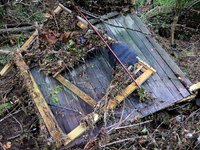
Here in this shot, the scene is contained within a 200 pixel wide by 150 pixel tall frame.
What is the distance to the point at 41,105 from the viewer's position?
303 cm

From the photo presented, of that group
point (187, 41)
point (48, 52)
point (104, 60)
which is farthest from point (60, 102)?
point (187, 41)

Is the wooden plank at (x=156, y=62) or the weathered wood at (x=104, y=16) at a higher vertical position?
the weathered wood at (x=104, y=16)

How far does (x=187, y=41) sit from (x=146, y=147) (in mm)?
5591

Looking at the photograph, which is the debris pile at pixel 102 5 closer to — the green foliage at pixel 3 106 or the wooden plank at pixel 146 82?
the wooden plank at pixel 146 82

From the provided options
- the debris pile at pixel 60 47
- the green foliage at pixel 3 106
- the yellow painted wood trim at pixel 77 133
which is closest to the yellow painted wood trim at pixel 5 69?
A: the debris pile at pixel 60 47

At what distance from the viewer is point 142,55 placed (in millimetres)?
3963

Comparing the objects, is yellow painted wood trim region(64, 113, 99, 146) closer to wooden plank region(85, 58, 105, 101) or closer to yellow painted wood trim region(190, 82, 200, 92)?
wooden plank region(85, 58, 105, 101)

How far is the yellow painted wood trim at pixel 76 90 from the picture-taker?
3.20m

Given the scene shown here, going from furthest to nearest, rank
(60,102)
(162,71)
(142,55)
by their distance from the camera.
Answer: (142,55)
(162,71)
(60,102)

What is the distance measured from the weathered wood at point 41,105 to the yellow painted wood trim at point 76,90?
629 mm

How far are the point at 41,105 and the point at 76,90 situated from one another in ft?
2.95

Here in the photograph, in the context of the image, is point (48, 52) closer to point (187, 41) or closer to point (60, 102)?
point (60, 102)

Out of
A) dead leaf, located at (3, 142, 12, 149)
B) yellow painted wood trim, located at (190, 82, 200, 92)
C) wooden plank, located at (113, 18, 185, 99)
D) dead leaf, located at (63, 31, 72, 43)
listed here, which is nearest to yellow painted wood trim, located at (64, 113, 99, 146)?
dead leaf, located at (3, 142, 12, 149)

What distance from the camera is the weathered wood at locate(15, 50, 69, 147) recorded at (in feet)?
8.59
